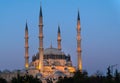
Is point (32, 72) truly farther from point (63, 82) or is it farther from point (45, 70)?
point (63, 82)

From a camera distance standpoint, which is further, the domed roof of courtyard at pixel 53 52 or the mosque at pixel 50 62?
the domed roof of courtyard at pixel 53 52

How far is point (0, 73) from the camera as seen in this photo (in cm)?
9556

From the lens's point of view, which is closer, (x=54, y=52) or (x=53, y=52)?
(x=54, y=52)

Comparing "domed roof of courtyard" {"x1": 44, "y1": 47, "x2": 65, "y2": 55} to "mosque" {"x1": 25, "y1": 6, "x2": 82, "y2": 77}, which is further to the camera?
"domed roof of courtyard" {"x1": 44, "y1": 47, "x2": 65, "y2": 55}

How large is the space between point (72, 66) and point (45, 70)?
6.93 metres

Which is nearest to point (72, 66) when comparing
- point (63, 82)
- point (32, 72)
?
point (32, 72)

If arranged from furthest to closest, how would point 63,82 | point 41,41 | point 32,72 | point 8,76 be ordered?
point 8,76 → point 32,72 → point 41,41 → point 63,82

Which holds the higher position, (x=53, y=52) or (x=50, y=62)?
(x=53, y=52)

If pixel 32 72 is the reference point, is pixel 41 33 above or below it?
above

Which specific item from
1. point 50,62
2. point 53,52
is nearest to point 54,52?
point 53,52

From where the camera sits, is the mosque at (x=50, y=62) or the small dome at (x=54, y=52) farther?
the small dome at (x=54, y=52)

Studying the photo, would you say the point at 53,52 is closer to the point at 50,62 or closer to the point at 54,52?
the point at 54,52

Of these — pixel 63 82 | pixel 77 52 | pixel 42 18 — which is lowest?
pixel 63 82

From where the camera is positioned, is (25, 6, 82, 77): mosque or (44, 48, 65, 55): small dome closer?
(25, 6, 82, 77): mosque
